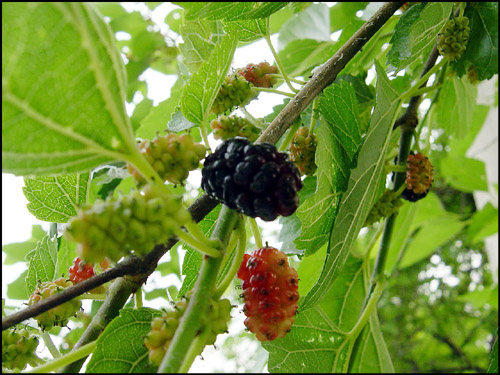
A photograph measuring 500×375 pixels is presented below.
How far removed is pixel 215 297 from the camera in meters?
0.42

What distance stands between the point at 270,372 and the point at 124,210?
1.32ft

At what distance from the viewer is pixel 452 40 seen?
753 mm

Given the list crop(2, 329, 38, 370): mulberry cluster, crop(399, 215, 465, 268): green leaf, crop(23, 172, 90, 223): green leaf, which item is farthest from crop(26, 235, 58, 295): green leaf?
crop(399, 215, 465, 268): green leaf

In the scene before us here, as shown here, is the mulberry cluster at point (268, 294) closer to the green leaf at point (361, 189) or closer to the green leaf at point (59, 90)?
the green leaf at point (361, 189)

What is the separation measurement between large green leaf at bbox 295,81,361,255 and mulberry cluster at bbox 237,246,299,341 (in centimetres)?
7

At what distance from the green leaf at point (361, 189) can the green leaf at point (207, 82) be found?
0.61 ft

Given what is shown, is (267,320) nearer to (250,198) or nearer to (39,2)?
(250,198)

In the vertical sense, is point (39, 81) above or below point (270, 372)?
above

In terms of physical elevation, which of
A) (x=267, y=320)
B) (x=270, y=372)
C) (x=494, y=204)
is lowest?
(x=494, y=204)

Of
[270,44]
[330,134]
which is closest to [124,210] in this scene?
[330,134]

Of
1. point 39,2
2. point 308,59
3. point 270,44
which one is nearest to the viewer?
point 39,2

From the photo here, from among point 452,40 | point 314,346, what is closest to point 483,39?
point 452,40

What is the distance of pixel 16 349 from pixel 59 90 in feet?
0.89

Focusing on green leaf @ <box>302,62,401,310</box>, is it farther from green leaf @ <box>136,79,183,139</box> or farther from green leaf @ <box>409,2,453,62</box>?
green leaf @ <box>136,79,183,139</box>
